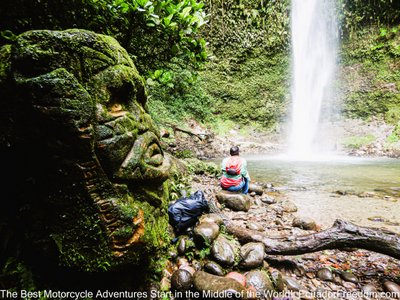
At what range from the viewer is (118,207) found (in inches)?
66.3

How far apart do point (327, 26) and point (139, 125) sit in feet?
79.2

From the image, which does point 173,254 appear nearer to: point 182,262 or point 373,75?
point 182,262

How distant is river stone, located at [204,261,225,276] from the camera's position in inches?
95.4

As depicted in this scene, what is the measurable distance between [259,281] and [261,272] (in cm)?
17

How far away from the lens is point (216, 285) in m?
2.06

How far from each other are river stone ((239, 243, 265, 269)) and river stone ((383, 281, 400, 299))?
1353mm

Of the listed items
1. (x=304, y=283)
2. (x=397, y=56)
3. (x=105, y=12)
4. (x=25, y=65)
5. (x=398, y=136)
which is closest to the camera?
(x=25, y=65)

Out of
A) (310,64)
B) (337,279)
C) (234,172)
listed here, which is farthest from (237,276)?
(310,64)

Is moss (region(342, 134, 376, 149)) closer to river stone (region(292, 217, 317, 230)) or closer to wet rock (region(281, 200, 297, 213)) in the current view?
wet rock (region(281, 200, 297, 213))

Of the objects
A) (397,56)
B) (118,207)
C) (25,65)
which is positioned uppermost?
(397,56)

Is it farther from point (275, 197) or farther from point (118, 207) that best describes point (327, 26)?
point (118, 207)

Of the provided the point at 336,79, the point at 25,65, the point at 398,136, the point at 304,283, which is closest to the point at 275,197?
the point at 304,283

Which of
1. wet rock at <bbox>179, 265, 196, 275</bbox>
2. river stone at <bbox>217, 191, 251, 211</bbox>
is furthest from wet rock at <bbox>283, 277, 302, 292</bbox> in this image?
river stone at <bbox>217, 191, 251, 211</bbox>

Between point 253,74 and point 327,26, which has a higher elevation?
point 327,26
